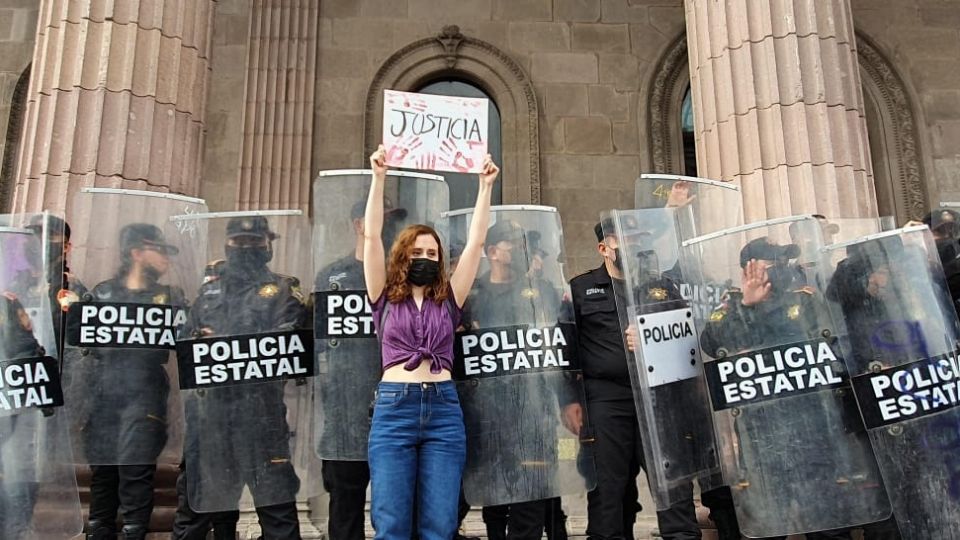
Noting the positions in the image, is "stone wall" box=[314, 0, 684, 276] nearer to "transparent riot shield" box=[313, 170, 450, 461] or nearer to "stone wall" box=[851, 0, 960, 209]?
"stone wall" box=[851, 0, 960, 209]

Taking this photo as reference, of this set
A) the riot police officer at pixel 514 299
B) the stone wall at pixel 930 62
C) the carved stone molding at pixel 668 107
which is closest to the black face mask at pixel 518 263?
the riot police officer at pixel 514 299

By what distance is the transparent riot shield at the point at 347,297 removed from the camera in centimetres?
436

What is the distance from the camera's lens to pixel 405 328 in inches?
156

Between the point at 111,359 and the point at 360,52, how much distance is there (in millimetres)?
7534

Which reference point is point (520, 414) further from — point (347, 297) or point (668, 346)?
point (347, 297)

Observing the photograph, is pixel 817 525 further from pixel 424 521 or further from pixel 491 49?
pixel 491 49

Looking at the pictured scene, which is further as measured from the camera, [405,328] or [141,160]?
[141,160]

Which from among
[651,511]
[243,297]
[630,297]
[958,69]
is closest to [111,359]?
[243,297]

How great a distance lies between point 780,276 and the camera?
14.4 feet

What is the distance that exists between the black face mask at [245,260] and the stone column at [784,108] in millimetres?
3897

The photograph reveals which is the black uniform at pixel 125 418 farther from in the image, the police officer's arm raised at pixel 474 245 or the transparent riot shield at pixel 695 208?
the transparent riot shield at pixel 695 208

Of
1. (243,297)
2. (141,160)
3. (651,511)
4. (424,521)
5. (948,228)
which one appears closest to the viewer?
(424,521)

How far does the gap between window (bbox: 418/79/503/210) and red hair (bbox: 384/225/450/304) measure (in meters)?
6.50

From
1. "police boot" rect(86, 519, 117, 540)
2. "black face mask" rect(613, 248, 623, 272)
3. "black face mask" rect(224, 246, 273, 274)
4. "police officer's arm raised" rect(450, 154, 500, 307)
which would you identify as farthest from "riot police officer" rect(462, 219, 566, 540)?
"police boot" rect(86, 519, 117, 540)
